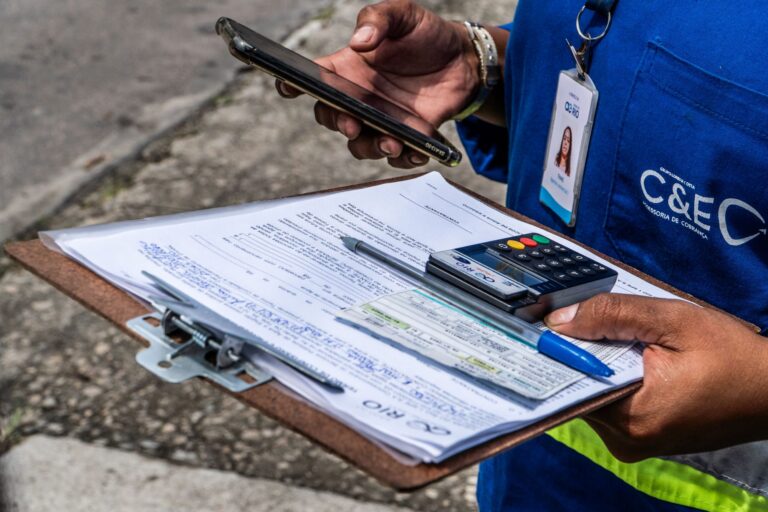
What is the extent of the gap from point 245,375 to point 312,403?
6 cm

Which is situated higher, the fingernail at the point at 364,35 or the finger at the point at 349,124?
the fingernail at the point at 364,35

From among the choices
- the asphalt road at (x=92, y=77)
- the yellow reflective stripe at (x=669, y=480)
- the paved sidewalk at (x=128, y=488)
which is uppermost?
the yellow reflective stripe at (x=669, y=480)

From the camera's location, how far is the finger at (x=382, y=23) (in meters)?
1.22

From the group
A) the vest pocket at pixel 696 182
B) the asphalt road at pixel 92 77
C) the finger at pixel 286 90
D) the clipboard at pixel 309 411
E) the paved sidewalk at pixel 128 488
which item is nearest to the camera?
the clipboard at pixel 309 411

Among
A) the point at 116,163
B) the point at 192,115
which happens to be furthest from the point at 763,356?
the point at 192,115

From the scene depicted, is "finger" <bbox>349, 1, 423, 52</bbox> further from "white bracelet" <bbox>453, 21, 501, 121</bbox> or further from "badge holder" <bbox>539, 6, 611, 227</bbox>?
"badge holder" <bbox>539, 6, 611, 227</bbox>

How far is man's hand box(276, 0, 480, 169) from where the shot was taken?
4.04ft

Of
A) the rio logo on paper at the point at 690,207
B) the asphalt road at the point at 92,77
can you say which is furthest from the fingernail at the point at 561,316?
the asphalt road at the point at 92,77

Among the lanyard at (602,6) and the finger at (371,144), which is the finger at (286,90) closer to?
the finger at (371,144)

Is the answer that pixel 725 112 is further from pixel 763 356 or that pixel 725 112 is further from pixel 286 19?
pixel 286 19

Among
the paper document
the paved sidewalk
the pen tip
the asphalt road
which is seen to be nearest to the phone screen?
the pen tip

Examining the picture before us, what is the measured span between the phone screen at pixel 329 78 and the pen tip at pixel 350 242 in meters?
0.22

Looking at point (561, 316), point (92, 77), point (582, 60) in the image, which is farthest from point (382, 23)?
point (92, 77)

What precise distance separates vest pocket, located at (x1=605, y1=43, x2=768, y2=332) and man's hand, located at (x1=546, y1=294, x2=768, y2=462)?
0.12 metres
